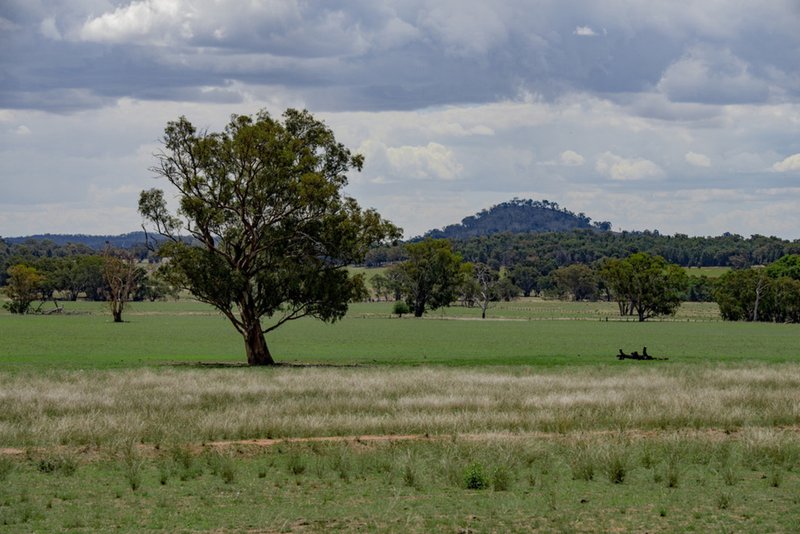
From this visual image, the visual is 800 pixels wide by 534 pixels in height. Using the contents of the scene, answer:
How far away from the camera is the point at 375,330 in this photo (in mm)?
104812

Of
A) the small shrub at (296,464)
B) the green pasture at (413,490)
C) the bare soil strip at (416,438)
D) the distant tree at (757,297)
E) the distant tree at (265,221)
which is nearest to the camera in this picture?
the green pasture at (413,490)

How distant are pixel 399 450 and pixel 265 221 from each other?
1081 inches

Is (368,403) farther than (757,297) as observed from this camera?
No

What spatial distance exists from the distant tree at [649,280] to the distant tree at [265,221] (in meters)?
109

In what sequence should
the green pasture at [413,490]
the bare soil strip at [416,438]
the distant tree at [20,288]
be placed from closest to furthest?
the green pasture at [413,490] < the bare soil strip at [416,438] < the distant tree at [20,288]

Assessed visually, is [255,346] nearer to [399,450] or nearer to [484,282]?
[399,450]

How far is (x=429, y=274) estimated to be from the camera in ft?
498

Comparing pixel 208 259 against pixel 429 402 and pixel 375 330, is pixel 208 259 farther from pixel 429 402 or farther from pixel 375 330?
pixel 375 330

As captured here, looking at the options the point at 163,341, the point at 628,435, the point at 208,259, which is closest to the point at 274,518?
the point at 628,435

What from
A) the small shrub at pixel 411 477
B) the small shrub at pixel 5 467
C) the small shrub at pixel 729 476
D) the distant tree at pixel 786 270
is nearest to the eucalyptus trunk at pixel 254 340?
the small shrub at pixel 5 467

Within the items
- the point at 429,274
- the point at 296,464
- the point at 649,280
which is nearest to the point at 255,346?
the point at 296,464

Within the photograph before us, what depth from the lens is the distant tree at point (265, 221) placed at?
45.5 m

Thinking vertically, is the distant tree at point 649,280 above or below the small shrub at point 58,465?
above

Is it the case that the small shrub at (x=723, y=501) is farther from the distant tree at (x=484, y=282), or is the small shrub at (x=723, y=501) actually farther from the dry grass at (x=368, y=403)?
the distant tree at (x=484, y=282)
